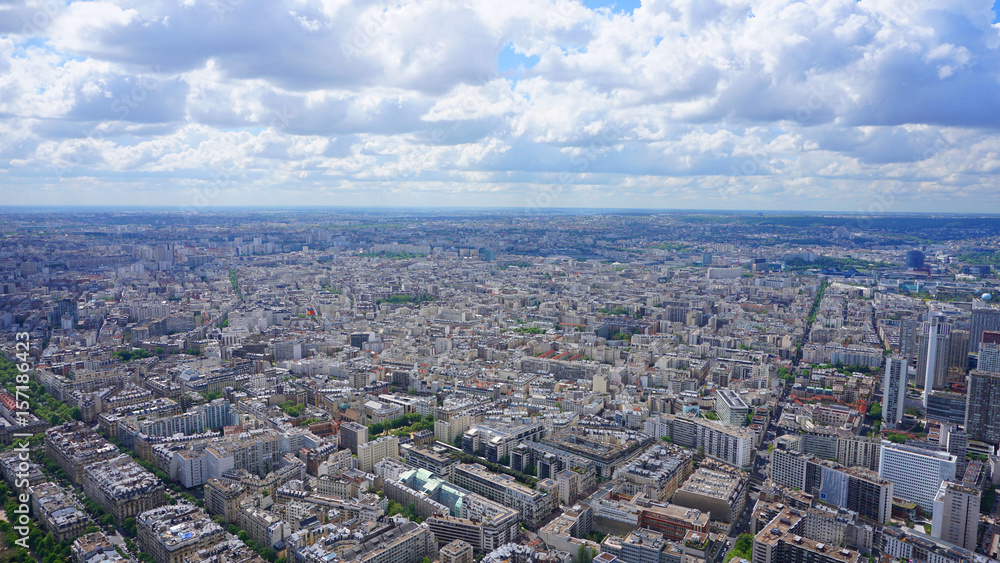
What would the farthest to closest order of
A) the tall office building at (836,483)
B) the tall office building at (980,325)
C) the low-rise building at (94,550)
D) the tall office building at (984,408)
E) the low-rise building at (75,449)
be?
the tall office building at (980,325)
the tall office building at (984,408)
the low-rise building at (75,449)
the tall office building at (836,483)
the low-rise building at (94,550)

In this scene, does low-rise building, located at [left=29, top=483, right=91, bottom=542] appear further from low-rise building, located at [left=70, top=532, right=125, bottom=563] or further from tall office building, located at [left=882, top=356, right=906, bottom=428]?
tall office building, located at [left=882, top=356, right=906, bottom=428]

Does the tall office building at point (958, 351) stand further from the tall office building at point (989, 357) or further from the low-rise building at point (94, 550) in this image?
the low-rise building at point (94, 550)

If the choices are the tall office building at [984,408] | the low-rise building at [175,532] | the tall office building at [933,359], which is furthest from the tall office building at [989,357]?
the low-rise building at [175,532]

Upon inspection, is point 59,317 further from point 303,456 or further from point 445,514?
point 445,514

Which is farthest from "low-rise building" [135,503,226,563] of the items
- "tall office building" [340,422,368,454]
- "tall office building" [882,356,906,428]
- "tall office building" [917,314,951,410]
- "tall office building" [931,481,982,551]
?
"tall office building" [917,314,951,410]

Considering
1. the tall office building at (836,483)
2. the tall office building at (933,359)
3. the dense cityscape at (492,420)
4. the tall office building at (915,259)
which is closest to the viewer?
the dense cityscape at (492,420)

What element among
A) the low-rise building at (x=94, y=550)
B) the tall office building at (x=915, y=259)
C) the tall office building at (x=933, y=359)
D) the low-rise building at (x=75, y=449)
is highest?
the tall office building at (x=915, y=259)

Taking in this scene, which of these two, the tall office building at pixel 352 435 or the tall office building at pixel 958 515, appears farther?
the tall office building at pixel 352 435
